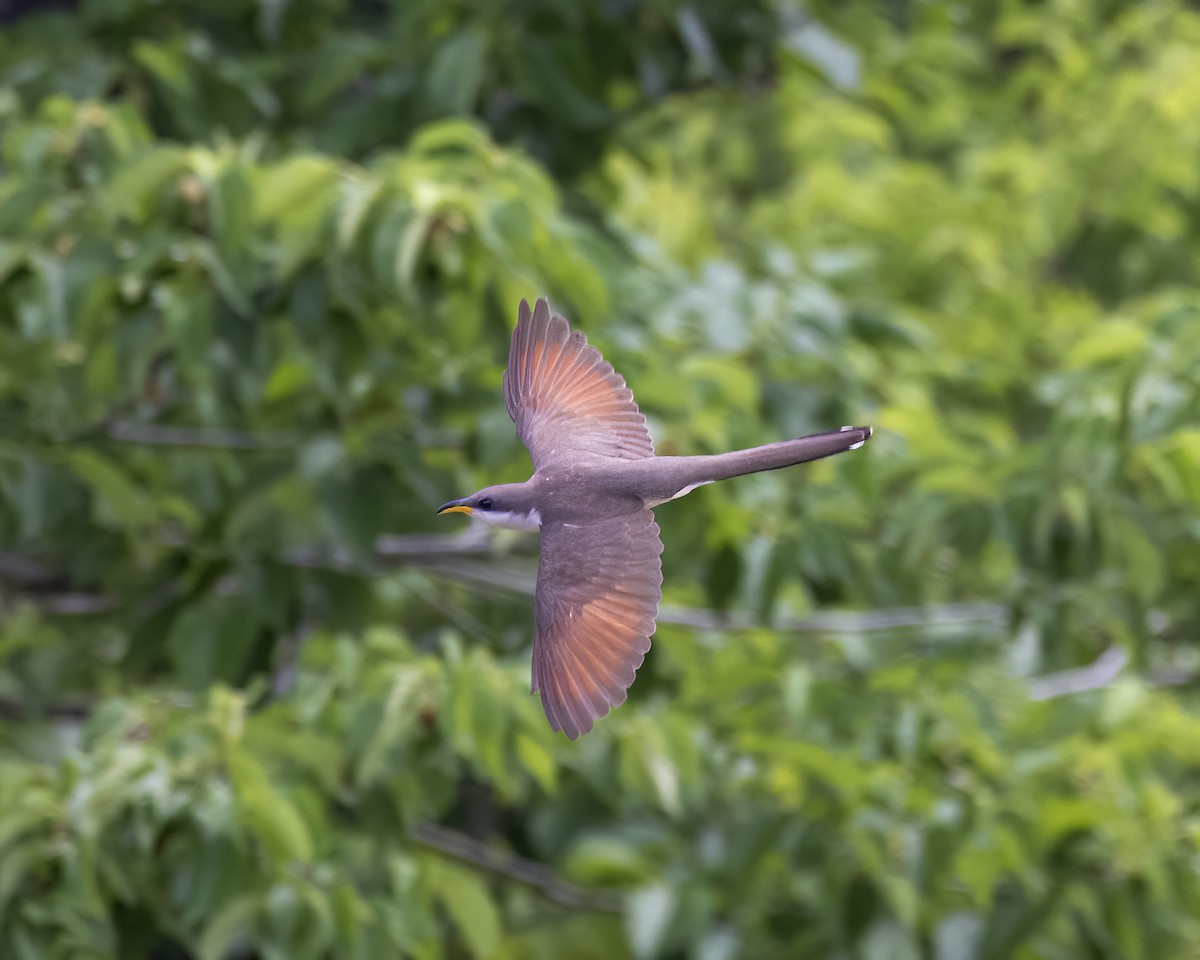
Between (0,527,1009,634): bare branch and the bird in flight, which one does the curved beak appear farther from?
(0,527,1009,634): bare branch

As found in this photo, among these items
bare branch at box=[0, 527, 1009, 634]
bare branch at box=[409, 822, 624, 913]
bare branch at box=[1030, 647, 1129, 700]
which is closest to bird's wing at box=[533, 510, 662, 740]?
bare branch at box=[0, 527, 1009, 634]

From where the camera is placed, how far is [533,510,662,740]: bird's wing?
6.14 ft

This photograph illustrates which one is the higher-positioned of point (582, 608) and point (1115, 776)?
point (582, 608)

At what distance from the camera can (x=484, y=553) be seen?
4559mm

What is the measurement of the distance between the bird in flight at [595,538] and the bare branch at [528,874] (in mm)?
2555

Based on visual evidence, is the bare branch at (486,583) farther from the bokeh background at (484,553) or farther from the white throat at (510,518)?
the white throat at (510,518)

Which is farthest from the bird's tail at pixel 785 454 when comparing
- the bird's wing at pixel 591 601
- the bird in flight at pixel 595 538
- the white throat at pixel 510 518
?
the white throat at pixel 510 518

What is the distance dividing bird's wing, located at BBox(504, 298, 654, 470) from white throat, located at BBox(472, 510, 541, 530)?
19cm

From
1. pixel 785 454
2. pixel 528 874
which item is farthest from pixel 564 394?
pixel 528 874

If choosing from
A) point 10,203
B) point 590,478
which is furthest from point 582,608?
point 10,203

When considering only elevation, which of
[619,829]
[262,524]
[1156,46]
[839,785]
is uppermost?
[1156,46]

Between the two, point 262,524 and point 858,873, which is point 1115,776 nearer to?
point 858,873

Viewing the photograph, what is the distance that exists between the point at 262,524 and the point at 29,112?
5.00 feet

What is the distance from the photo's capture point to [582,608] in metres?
2.00
